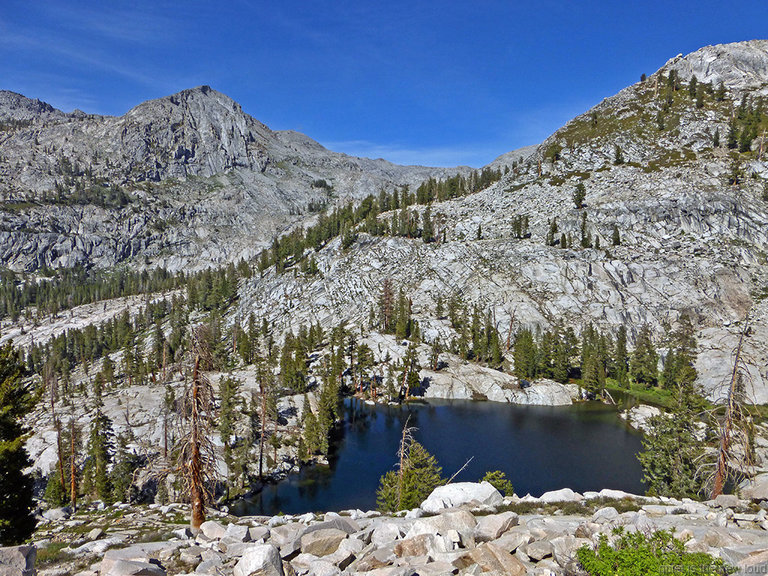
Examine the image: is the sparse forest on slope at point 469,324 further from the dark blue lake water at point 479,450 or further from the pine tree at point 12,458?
the pine tree at point 12,458

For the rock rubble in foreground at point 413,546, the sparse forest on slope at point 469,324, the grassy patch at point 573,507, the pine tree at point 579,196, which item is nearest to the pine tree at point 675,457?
the sparse forest on slope at point 469,324

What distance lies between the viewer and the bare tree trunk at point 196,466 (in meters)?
24.8

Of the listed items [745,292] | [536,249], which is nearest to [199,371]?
[536,249]

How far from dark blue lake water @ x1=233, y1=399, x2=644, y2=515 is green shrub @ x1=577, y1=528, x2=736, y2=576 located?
2027 inches

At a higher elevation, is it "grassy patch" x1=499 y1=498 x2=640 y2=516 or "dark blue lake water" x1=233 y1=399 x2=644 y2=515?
"grassy patch" x1=499 y1=498 x2=640 y2=516

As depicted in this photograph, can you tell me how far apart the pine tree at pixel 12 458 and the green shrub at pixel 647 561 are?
33.4 meters

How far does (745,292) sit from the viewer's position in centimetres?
14138

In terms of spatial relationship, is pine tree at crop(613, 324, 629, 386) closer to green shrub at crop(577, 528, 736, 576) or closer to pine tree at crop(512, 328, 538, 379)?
pine tree at crop(512, 328, 538, 379)

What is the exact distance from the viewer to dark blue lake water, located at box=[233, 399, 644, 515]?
208ft

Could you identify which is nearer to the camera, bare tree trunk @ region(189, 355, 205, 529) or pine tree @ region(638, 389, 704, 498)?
bare tree trunk @ region(189, 355, 205, 529)

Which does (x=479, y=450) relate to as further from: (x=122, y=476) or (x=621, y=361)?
(x=621, y=361)

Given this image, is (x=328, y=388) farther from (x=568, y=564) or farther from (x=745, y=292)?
(x=745, y=292)

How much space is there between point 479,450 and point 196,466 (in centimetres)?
6303


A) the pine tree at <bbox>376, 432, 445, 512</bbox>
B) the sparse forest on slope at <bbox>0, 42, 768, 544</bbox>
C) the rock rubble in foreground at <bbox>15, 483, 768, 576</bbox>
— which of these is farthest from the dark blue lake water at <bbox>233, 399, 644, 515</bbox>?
the rock rubble in foreground at <bbox>15, 483, 768, 576</bbox>
